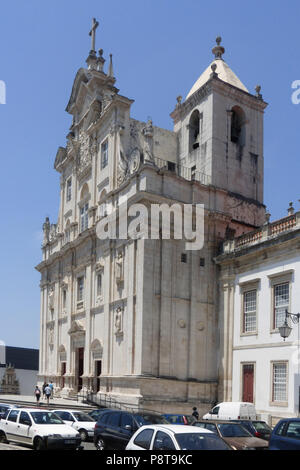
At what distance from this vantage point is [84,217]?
1757 inches

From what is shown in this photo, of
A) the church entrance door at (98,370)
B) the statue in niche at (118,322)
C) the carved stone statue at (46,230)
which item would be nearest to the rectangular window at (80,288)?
the church entrance door at (98,370)

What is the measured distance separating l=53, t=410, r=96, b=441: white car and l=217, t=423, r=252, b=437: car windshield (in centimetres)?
682

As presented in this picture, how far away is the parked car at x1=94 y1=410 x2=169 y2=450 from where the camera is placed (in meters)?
17.7

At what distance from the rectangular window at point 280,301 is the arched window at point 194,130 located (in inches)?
583

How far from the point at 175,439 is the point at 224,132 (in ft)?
98.5

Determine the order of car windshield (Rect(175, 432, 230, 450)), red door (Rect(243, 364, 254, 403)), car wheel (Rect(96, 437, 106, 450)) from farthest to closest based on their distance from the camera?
red door (Rect(243, 364, 254, 403)) → car wheel (Rect(96, 437, 106, 450)) → car windshield (Rect(175, 432, 230, 450))

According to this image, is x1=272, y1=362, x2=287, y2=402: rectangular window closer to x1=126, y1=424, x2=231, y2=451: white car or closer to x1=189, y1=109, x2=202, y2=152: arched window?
x1=126, y1=424, x2=231, y2=451: white car

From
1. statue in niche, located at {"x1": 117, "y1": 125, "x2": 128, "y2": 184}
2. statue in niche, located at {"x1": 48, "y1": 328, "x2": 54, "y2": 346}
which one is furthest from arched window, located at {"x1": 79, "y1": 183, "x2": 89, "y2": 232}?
statue in niche, located at {"x1": 48, "y1": 328, "x2": 54, "y2": 346}

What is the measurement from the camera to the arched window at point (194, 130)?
41219 mm

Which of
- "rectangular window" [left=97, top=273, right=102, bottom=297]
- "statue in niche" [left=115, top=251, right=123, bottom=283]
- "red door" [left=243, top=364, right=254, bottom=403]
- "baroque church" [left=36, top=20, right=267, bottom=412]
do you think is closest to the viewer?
"red door" [left=243, top=364, right=254, bottom=403]


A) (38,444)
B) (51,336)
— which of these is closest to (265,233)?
(38,444)

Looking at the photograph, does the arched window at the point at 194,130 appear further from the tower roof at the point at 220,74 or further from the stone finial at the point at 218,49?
the stone finial at the point at 218,49

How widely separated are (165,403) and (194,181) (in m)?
13.9

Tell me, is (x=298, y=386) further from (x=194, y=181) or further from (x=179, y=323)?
(x=194, y=181)
